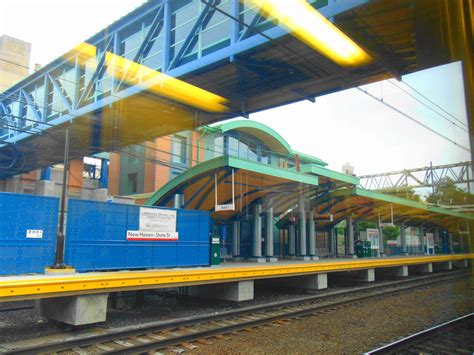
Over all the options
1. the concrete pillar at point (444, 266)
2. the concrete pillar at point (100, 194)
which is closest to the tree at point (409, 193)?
the concrete pillar at point (444, 266)

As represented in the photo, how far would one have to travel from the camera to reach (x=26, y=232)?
9.41m

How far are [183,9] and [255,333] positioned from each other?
433 inches

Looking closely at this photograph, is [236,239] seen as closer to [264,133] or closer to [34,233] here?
[34,233]

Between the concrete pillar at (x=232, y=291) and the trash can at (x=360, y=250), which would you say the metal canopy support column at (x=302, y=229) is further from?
the concrete pillar at (x=232, y=291)

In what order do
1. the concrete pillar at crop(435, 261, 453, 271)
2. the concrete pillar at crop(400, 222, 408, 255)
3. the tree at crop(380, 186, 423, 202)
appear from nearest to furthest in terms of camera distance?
the tree at crop(380, 186, 423, 202), the concrete pillar at crop(435, 261, 453, 271), the concrete pillar at crop(400, 222, 408, 255)

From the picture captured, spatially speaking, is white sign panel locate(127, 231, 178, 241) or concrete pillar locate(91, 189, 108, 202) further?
concrete pillar locate(91, 189, 108, 202)

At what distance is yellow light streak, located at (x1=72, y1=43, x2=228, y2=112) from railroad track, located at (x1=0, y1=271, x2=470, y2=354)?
25.8ft

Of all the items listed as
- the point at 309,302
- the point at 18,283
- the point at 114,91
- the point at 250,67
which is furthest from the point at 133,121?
the point at 18,283

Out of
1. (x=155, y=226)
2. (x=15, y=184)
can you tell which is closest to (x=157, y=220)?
(x=155, y=226)

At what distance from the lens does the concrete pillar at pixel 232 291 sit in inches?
437

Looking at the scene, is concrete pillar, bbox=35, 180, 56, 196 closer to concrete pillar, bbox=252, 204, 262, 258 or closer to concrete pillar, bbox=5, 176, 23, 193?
concrete pillar, bbox=5, 176, 23, 193

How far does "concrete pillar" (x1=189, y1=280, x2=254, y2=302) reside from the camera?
11.1m

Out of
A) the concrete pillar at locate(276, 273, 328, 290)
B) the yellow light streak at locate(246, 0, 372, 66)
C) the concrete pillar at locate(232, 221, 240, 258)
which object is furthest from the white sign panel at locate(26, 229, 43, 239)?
the concrete pillar at locate(232, 221, 240, 258)

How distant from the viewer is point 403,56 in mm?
9883
